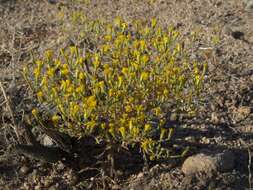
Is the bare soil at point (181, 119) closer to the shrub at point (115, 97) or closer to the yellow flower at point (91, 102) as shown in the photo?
the shrub at point (115, 97)

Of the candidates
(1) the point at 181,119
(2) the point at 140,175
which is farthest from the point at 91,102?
(1) the point at 181,119

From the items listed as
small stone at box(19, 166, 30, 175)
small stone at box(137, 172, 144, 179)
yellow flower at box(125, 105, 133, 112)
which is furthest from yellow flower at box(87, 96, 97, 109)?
small stone at box(19, 166, 30, 175)

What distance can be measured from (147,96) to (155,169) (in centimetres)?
55

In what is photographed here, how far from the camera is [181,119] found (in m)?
4.18

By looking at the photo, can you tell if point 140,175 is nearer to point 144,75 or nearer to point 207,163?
point 207,163

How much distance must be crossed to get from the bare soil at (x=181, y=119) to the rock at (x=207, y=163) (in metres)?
0.04

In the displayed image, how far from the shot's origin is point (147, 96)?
11.5 feet

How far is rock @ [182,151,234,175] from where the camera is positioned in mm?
3486

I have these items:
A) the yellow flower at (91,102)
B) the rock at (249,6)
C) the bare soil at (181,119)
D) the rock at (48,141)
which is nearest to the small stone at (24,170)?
the bare soil at (181,119)

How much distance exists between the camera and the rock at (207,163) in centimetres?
349

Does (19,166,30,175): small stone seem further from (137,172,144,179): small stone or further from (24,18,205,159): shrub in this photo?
(137,172,144,179): small stone

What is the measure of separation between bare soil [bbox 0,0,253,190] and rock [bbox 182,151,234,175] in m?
0.04

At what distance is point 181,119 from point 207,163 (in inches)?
29.4

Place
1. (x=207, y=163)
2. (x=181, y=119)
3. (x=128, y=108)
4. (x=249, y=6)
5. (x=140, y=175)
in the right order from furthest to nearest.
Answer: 1. (x=249, y=6)
2. (x=181, y=119)
3. (x=140, y=175)
4. (x=207, y=163)
5. (x=128, y=108)
